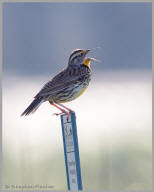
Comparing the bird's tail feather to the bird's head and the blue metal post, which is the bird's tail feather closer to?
the bird's head

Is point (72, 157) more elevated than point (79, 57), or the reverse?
point (79, 57)

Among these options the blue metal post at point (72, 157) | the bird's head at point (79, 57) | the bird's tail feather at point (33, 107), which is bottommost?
the blue metal post at point (72, 157)

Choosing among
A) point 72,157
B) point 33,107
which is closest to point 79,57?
point 33,107

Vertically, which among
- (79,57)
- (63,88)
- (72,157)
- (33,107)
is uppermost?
(79,57)

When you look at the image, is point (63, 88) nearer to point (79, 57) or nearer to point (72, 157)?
point (79, 57)

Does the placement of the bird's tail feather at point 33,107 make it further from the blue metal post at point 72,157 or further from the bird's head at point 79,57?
the blue metal post at point 72,157

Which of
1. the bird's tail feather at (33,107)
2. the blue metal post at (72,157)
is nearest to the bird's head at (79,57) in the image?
the bird's tail feather at (33,107)

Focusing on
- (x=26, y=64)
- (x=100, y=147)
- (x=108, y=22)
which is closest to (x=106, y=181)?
(x=100, y=147)

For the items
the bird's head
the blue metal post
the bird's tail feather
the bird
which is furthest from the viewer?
the bird's head

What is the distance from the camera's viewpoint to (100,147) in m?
7.37

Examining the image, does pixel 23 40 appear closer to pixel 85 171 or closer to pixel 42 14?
pixel 42 14

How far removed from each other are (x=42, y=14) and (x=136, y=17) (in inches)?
115

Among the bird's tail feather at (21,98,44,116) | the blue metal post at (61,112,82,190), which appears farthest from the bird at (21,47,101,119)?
the blue metal post at (61,112,82,190)

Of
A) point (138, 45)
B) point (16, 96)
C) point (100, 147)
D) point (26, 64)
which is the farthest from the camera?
point (138, 45)
